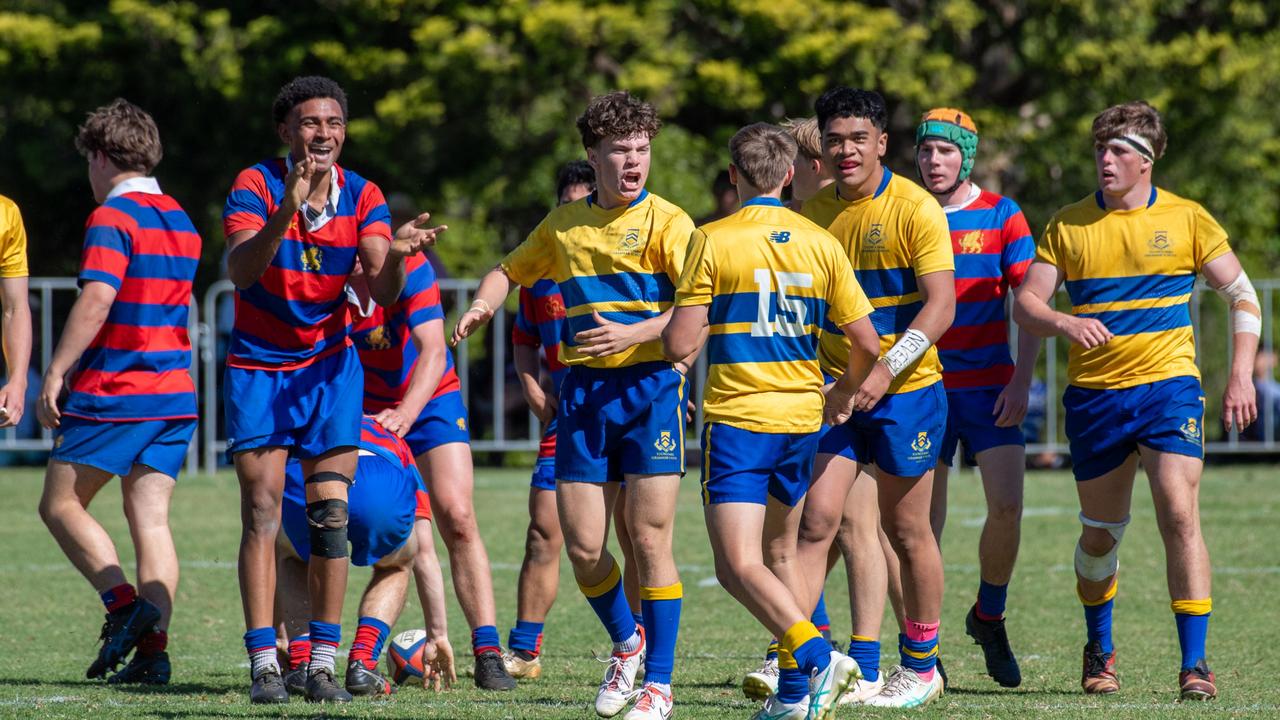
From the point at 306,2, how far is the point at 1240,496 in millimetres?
11295

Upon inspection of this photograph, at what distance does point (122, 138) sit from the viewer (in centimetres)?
696

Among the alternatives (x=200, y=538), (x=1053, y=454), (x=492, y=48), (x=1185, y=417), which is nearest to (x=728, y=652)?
(x=1185, y=417)

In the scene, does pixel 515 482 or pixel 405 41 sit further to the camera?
pixel 405 41

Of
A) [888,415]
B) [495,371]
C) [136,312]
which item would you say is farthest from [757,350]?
[495,371]

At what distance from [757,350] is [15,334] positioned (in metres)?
3.25

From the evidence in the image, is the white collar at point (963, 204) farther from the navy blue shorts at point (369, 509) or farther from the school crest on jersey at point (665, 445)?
the navy blue shorts at point (369, 509)

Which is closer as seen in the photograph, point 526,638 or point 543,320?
point 526,638

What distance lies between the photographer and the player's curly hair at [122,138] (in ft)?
22.9

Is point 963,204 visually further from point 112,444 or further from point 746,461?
point 112,444

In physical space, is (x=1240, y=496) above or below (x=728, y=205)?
below

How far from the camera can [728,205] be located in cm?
932

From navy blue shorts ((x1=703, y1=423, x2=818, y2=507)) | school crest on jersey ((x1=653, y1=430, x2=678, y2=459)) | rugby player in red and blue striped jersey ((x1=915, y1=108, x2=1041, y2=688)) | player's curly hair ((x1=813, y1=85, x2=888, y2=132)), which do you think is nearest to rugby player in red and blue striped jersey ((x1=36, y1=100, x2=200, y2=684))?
school crest on jersey ((x1=653, y1=430, x2=678, y2=459))

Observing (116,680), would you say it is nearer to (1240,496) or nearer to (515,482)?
(515,482)

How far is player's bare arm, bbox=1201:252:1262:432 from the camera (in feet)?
21.2
